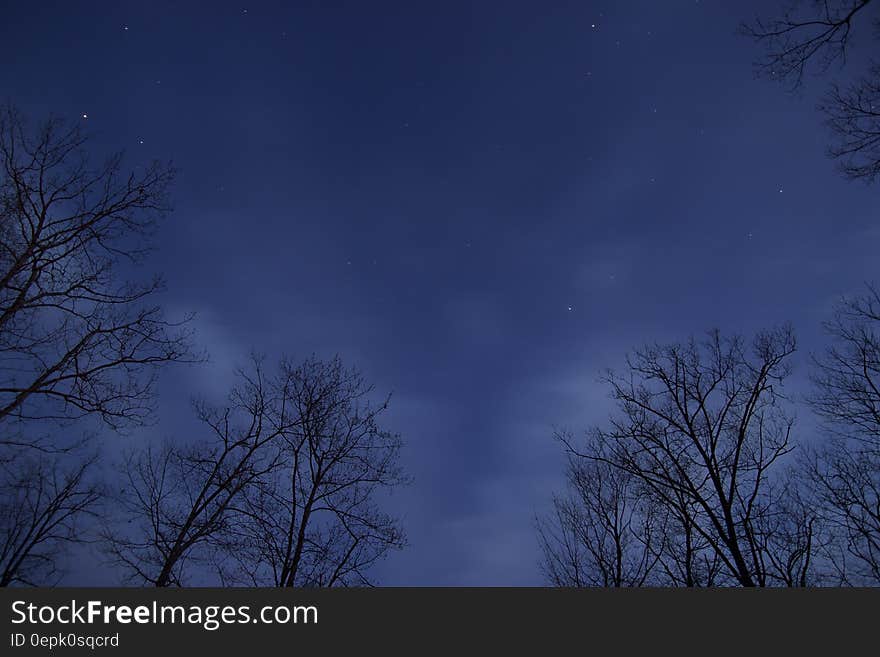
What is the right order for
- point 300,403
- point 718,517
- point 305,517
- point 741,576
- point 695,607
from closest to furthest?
1. point 695,607
2. point 741,576
3. point 718,517
4. point 305,517
5. point 300,403

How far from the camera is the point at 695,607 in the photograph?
368cm

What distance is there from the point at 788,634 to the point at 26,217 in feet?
34.3

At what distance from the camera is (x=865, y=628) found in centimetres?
347

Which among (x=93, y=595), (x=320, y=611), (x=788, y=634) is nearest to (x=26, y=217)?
(x=93, y=595)

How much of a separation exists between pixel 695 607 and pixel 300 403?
1291 cm

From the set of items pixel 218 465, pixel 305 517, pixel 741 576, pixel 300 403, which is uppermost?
pixel 300 403

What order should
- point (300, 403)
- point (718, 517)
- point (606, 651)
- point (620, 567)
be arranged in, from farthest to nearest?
point (620, 567)
point (300, 403)
point (718, 517)
point (606, 651)

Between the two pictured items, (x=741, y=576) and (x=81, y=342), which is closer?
(x=81, y=342)

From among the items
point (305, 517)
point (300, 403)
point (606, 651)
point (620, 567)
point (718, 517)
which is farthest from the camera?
A: point (620, 567)

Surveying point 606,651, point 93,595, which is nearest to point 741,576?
point 606,651

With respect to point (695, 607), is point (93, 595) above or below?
above

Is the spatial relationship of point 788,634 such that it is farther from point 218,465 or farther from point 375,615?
point 218,465

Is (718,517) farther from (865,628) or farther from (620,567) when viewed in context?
(865,628)

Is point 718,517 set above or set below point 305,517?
below
